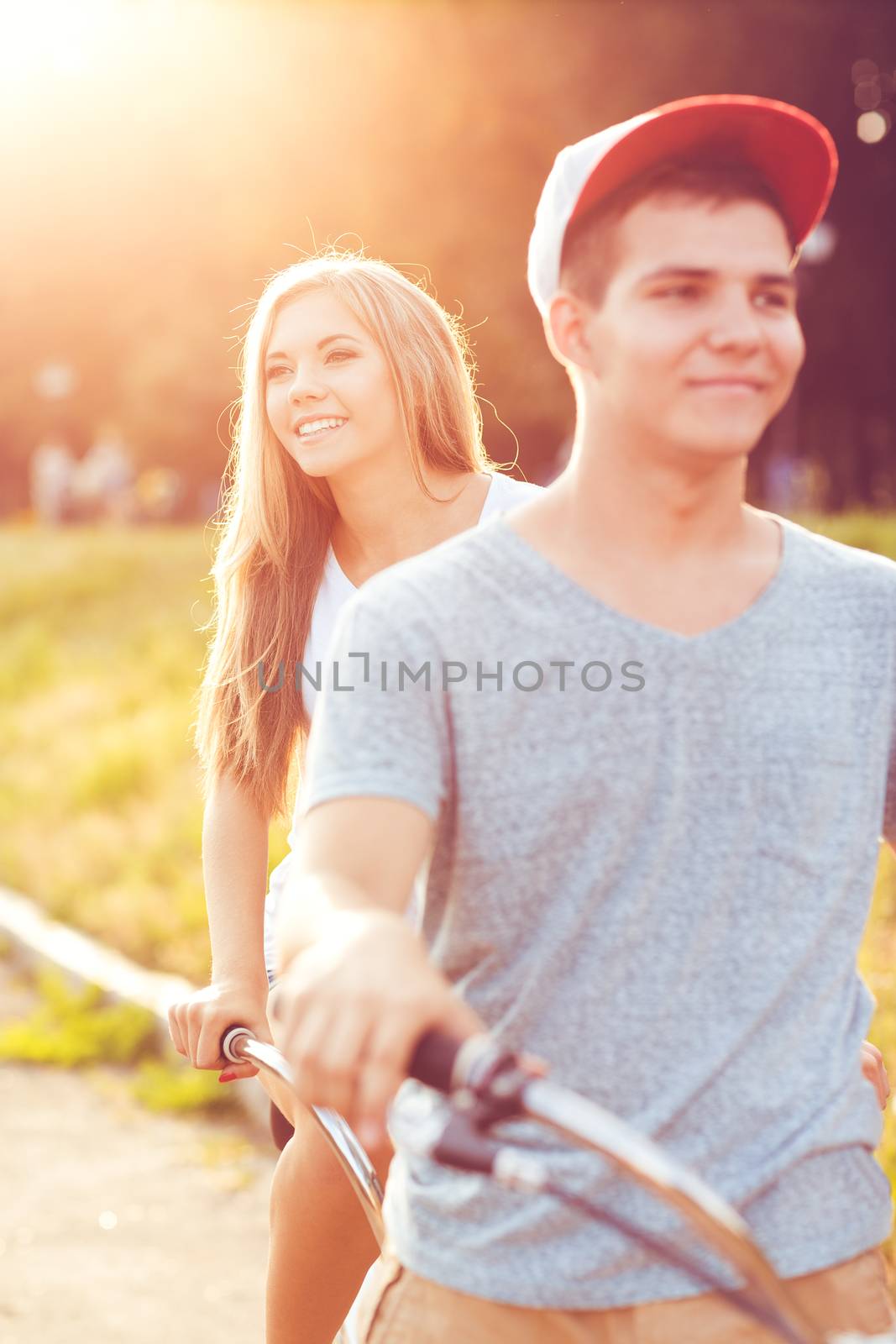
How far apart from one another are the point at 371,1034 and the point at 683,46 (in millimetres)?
20554

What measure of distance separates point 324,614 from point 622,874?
4.35 ft

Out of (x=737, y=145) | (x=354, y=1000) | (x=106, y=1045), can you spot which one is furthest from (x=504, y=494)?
(x=106, y=1045)

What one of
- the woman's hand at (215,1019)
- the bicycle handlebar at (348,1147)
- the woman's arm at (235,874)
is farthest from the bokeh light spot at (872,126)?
the bicycle handlebar at (348,1147)

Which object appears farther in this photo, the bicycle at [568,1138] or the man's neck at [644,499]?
the man's neck at [644,499]

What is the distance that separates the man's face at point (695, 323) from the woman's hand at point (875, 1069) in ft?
2.50

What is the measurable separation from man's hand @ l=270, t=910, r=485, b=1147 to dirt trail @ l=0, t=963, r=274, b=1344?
3261 millimetres

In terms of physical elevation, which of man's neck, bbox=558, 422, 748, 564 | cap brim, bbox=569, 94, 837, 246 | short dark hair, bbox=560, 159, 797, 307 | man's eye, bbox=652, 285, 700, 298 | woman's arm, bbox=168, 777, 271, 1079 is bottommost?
woman's arm, bbox=168, 777, 271, 1079

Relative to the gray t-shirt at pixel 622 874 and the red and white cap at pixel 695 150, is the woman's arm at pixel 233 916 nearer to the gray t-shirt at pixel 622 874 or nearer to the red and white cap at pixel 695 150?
the gray t-shirt at pixel 622 874

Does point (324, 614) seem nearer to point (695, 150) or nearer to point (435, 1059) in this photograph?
point (695, 150)

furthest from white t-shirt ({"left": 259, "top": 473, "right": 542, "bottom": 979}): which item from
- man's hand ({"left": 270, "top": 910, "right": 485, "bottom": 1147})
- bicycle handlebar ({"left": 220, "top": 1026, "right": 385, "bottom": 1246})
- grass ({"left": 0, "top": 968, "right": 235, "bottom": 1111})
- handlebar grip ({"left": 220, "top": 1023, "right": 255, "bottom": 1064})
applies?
grass ({"left": 0, "top": 968, "right": 235, "bottom": 1111})

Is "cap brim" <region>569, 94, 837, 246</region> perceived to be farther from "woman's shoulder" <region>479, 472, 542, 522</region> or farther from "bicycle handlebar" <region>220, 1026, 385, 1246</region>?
"woman's shoulder" <region>479, 472, 542, 522</region>

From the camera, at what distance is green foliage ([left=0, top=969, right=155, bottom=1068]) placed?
6133 mm

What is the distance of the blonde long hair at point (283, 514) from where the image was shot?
2.76 m

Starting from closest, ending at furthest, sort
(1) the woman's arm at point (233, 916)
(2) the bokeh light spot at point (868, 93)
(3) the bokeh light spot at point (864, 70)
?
1. (1) the woman's arm at point (233, 916)
2. (3) the bokeh light spot at point (864, 70)
3. (2) the bokeh light spot at point (868, 93)
